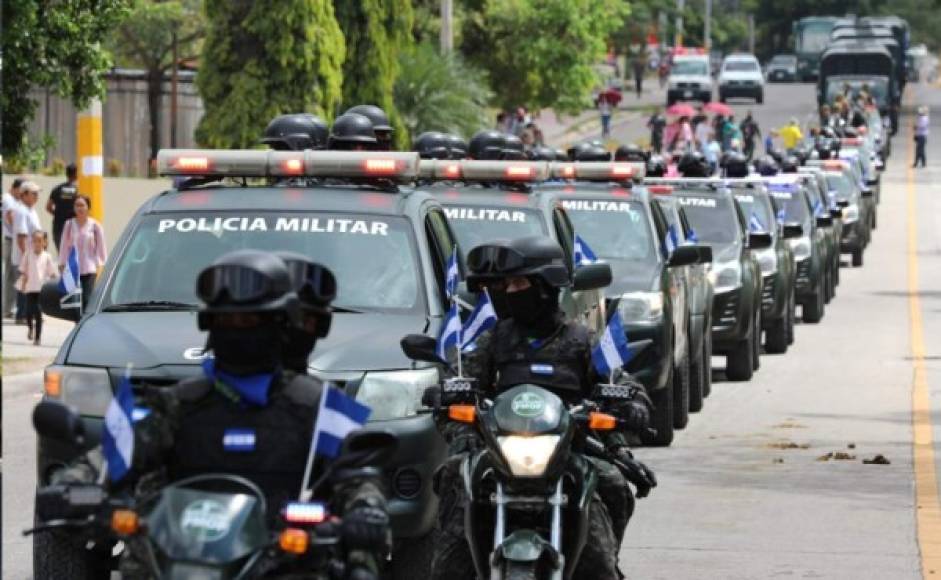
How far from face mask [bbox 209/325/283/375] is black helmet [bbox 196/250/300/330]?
3.6 inches

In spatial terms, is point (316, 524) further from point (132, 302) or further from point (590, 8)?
point (590, 8)

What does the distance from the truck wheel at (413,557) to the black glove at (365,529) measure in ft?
13.8

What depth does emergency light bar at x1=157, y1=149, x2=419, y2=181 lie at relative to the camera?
11492 millimetres

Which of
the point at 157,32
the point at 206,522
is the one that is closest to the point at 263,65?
the point at 157,32

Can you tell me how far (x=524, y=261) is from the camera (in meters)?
8.38

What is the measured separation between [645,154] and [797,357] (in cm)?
254

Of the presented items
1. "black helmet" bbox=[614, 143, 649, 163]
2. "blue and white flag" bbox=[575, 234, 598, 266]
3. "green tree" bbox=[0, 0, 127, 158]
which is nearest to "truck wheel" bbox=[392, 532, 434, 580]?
"blue and white flag" bbox=[575, 234, 598, 266]

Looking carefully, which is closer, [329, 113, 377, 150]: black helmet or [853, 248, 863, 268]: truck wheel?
[329, 113, 377, 150]: black helmet

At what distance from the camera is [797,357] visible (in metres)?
24.2

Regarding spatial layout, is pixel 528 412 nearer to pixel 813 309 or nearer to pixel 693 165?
pixel 693 165

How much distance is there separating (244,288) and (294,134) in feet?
30.1

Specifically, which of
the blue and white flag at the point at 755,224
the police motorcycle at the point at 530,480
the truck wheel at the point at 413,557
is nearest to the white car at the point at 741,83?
the blue and white flag at the point at 755,224

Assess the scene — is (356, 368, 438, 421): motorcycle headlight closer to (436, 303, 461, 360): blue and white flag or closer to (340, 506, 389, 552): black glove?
(436, 303, 461, 360): blue and white flag

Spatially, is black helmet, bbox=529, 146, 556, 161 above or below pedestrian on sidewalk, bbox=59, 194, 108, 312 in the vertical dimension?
above
